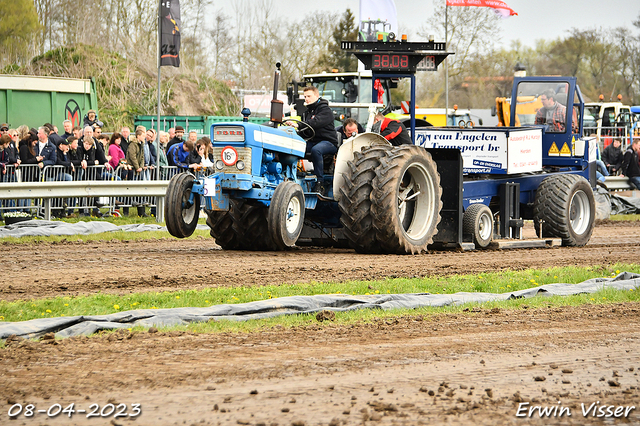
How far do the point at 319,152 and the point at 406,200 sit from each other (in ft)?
A: 4.90

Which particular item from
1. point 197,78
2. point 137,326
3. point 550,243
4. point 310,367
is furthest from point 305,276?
point 197,78

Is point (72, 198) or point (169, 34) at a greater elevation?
point (169, 34)

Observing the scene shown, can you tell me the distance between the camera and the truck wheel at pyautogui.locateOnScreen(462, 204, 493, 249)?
12523 millimetres

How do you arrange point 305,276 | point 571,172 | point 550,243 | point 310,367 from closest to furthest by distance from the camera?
point 310,367
point 305,276
point 550,243
point 571,172

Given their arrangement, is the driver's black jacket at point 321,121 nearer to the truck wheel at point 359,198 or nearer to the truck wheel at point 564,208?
the truck wheel at point 359,198

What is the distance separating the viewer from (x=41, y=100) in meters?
24.2

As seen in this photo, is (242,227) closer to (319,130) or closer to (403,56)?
(319,130)

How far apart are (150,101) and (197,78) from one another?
5.19m

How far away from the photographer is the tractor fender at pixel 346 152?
11.4 metres

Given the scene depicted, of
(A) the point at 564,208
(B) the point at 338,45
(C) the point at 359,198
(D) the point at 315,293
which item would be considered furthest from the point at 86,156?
(B) the point at 338,45

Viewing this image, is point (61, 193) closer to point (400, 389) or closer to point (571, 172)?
point (571, 172)

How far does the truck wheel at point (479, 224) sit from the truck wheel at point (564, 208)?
4.59ft

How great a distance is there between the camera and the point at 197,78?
42875 mm

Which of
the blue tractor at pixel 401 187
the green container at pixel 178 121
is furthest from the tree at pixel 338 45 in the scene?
the blue tractor at pixel 401 187
